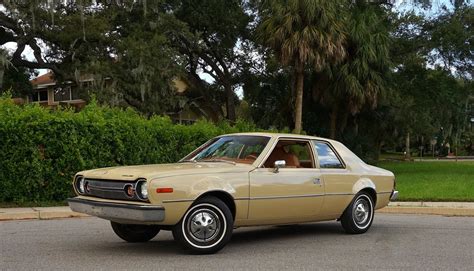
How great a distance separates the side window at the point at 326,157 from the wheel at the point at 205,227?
2138 millimetres

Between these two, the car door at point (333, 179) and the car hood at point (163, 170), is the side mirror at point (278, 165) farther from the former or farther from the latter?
the car door at point (333, 179)

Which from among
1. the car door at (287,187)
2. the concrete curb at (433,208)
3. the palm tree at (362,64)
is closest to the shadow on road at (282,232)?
the car door at (287,187)

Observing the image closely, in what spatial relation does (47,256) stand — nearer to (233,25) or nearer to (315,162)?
(315,162)

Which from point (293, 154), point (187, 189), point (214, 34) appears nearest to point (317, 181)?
point (293, 154)

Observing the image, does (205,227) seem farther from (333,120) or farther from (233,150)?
(333,120)

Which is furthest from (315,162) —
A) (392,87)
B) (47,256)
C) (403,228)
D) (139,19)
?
(139,19)

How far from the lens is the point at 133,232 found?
26.0 ft

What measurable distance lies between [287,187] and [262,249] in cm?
91

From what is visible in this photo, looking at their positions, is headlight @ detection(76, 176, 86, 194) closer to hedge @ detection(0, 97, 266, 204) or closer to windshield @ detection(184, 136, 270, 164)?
windshield @ detection(184, 136, 270, 164)

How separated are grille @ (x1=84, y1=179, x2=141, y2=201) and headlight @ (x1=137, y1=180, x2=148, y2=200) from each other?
0.17ft

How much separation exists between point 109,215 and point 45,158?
22.8 feet

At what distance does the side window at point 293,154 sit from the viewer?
323 inches

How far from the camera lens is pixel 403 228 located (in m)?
9.91

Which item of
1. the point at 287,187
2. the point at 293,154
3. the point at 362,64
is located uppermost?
the point at 362,64
